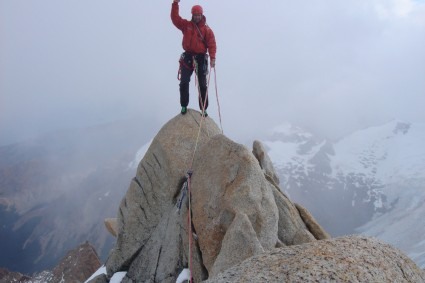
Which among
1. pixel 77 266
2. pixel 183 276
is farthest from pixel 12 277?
pixel 183 276

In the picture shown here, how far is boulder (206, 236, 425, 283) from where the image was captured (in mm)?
6793

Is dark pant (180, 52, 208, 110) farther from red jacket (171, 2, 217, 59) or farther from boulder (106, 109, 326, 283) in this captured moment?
boulder (106, 109, 326, 283)

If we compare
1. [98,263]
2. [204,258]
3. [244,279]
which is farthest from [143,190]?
[98,263]

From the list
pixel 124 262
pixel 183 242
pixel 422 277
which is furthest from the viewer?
pixel 124 262

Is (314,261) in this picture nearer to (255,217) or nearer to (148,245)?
(255,217)

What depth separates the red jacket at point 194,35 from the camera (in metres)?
20.7

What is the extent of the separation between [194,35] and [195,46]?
0.59 metres

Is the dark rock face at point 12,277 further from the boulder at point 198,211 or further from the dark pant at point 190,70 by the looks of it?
the dark pant at point 190,70

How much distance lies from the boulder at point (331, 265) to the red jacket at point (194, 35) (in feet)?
49.5

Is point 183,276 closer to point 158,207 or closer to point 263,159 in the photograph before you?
point 158,207

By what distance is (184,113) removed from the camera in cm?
2380

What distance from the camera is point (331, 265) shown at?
6957 mm

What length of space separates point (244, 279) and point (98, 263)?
2199 inches

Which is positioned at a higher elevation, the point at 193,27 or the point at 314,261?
the point at 193,27
